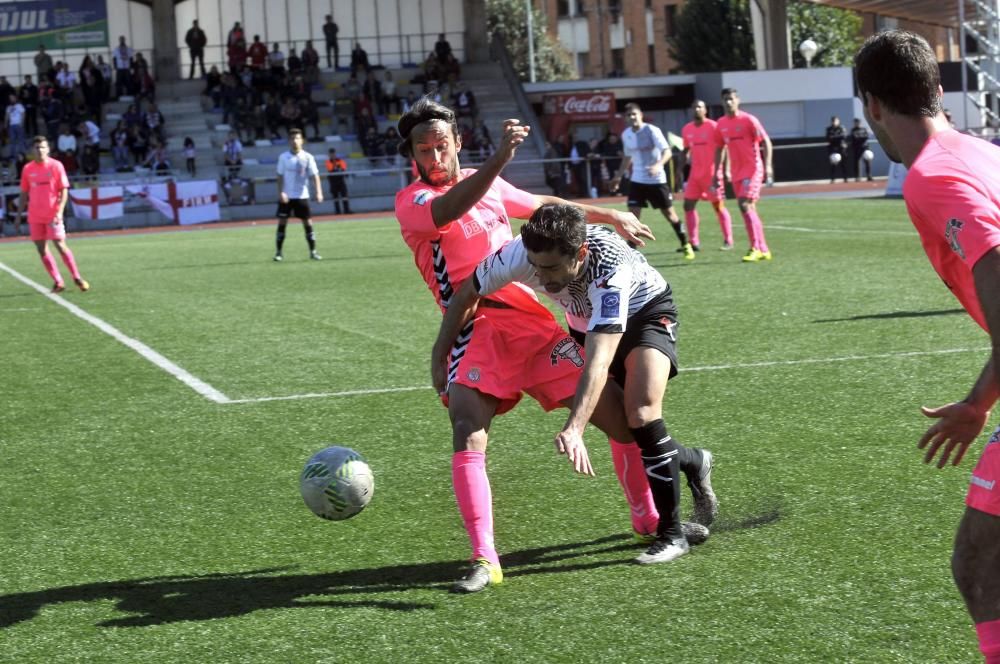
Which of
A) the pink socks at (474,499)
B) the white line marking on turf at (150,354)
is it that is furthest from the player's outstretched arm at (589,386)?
the white line marking on turf at (150,354)

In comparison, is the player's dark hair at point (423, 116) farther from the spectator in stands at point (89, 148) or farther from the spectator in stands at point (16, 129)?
the spectator in stands at point (16, 129)

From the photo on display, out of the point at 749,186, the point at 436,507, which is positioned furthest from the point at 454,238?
the point at 749,186

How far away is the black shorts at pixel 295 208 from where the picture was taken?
21.8 m

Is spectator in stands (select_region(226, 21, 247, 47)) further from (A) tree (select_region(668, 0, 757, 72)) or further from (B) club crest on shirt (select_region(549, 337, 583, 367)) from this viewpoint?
(B) club crest on shirt (select_region(549, 337, 583, 367))

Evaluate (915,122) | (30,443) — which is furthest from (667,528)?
(30,443)

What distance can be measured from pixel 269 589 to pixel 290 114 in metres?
37.4

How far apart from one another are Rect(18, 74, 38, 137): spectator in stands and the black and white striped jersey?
3821cm

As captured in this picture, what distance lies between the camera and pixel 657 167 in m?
19.4

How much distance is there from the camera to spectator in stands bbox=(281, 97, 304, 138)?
41281mm

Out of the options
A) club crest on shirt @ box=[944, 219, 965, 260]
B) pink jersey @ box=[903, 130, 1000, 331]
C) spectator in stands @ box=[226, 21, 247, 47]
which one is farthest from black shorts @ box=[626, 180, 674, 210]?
spectator in stands @ box=[226, 21, 247, 47]

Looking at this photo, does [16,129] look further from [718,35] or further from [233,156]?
[718,35]

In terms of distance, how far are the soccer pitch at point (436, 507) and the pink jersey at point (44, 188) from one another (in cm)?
504

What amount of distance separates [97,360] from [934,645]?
874 centimetres

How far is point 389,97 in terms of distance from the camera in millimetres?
43094
